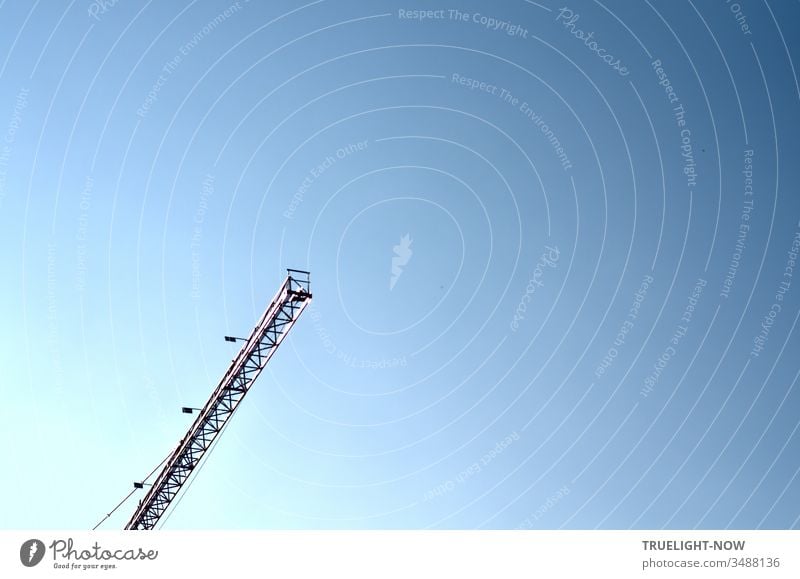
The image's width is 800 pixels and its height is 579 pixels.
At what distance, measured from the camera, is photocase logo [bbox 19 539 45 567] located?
18.2 meters

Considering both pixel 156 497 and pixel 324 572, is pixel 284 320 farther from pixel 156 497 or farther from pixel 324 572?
pixel 324 572

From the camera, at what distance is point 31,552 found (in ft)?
59.8

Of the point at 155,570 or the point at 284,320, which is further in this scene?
the point at 284,320

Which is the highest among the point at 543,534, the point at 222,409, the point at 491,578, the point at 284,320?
the point at 284,320

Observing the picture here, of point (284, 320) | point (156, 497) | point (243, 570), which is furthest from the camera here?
point (156, 497)

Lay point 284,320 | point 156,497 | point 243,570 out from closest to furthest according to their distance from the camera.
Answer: point 243,570, point 284,320, point 156,497

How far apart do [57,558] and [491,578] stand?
12.8 metres

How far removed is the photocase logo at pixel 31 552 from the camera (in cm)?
1817

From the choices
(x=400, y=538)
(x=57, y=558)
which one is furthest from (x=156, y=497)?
(x=400, y=538)

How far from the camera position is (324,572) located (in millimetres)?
18344

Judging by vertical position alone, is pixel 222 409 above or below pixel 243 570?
above

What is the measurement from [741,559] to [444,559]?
9.04 m

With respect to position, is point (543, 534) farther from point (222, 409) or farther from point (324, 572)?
point (222, 409)

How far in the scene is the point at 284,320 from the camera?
4419 centimetres
